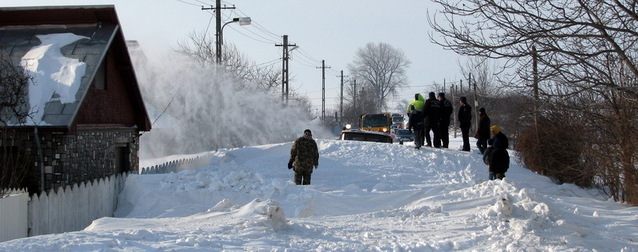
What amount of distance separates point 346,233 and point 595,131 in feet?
24.5

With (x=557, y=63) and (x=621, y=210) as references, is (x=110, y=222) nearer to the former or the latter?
(x=557, y=63)

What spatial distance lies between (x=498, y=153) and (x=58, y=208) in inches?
350

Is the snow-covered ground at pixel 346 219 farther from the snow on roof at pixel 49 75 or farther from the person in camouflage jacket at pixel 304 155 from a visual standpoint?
the snow on roof at pixel 49 75

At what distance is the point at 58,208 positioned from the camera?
12.5 m

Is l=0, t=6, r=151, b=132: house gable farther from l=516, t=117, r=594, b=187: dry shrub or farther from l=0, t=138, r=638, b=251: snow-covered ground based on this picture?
l=516, t=117, r=594, b=187: dry shrub

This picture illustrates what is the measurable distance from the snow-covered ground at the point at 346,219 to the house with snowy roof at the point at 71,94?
1552 millimetres

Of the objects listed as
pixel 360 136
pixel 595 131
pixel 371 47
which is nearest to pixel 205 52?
pixel 360 136

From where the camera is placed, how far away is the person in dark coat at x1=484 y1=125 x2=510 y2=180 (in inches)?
609

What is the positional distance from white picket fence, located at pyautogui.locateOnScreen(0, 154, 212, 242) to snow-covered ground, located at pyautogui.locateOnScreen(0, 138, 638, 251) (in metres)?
0.62

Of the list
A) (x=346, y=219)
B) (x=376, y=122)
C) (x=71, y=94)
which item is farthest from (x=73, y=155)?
(x=376, y=122)

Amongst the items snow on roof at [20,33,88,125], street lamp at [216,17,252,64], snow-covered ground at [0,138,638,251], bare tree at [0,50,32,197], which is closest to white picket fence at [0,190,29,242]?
bare tree at [0,50,32,197]

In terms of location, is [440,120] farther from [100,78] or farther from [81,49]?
[81,49]

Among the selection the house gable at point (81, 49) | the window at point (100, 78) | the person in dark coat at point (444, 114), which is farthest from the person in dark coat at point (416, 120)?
the window at point (100, 78)

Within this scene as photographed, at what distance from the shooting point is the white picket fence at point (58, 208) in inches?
436
